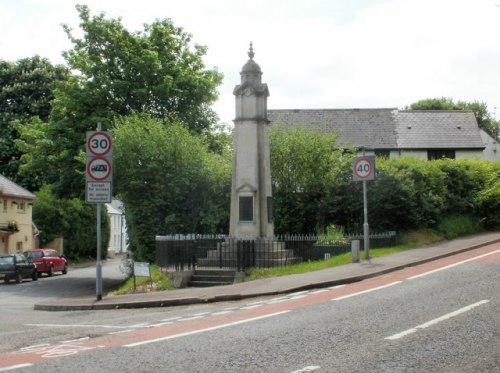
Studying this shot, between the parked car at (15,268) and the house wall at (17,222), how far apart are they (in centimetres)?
1250

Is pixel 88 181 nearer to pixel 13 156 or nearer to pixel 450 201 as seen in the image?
pixel 450 201

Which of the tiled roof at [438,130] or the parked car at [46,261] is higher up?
the tiled roof at [438,130]

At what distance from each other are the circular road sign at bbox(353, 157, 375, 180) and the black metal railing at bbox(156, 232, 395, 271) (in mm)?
2811

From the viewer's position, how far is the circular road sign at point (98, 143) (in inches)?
643

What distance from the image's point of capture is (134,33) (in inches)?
1464

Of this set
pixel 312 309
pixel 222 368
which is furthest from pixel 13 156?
pixel 222 368

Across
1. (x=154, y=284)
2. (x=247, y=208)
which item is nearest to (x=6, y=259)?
(x=154, y=284)

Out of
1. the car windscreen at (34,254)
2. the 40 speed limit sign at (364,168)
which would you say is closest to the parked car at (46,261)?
the car windscreen at (34,254)

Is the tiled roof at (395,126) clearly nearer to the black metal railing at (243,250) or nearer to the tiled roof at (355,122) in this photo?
the tiled roof at (355,122)

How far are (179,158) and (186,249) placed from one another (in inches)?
270

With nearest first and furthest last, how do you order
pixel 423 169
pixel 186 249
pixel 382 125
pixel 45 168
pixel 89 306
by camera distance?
pixel 89 306 < pixel 186 249 < pixel 423 169 < pixel 45 168 < pixel 382 125

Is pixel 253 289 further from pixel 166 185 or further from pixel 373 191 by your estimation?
pixel 166 185

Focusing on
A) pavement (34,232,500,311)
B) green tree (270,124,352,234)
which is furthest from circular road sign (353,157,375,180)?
green tree (270,124,352,234)

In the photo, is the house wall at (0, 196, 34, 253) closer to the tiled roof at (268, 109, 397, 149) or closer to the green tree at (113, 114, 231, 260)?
the tiled roof at (268, 109, 397, 149)
